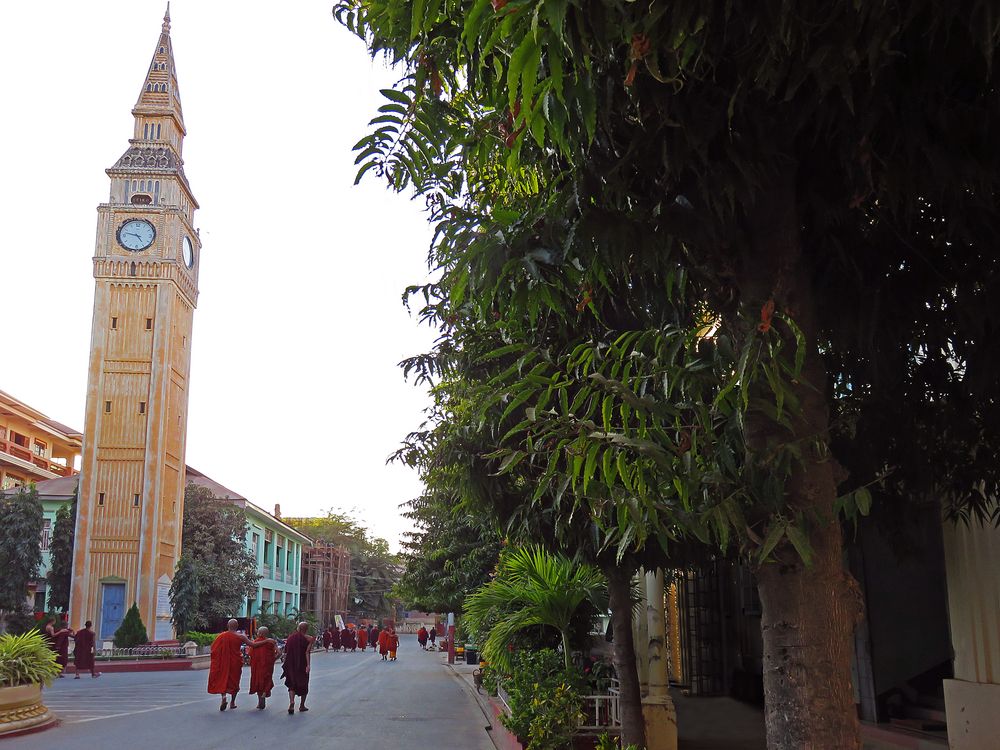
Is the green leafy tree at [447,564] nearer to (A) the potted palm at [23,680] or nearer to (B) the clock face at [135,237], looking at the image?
(A) the potted palm at [23,680]

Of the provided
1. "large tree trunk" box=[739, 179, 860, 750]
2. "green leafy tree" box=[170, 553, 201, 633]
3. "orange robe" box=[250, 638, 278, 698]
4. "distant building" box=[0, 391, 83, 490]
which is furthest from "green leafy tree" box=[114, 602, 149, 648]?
"large tree trunk" box=[739, 179, 860, 750]

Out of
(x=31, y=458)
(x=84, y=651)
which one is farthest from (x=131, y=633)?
(x=31, y=458)

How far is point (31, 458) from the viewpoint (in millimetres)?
61750

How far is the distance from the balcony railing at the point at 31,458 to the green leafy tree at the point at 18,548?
18871 millimetres

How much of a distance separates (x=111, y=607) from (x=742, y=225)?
143 feet

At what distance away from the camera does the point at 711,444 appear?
3.51 meters

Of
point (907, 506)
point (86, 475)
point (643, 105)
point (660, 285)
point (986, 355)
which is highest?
point (86, 475)

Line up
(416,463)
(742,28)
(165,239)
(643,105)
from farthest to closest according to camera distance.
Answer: (165,239), (416,463), (643,105), (742,28)

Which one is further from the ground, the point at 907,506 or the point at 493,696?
the point at 907,506

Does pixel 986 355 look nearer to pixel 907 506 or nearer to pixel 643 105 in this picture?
pixel 907 506

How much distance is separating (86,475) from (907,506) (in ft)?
144

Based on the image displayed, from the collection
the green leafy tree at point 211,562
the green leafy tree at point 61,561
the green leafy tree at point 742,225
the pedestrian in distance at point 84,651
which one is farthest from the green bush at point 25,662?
the green leafy tree at point 61,561

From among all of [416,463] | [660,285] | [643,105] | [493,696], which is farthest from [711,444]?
[493,696]

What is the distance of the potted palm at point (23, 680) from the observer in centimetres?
1338
